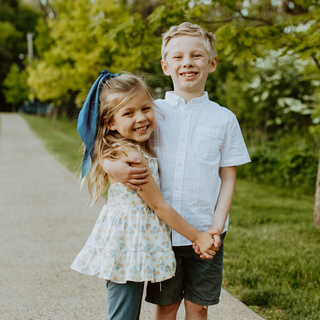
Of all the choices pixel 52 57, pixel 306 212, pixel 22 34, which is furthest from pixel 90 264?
pixel 22 34

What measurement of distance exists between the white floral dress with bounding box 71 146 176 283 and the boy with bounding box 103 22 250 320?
0.11 metres

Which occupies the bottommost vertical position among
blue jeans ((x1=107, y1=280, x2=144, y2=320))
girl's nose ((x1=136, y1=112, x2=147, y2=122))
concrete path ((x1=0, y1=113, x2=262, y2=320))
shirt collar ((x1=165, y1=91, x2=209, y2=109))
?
concrete path ((x1=0, y1=113, x2=262, y2=320))

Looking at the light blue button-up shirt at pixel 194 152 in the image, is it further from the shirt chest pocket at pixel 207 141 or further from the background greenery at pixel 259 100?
the background greenery at pixel 259 100

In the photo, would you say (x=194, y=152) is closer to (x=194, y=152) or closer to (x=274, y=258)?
(x=194, y=152)

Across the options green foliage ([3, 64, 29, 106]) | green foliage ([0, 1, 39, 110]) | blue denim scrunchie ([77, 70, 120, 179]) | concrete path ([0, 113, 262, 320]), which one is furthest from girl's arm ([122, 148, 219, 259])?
green foliage ([0, 1, 39, 110])

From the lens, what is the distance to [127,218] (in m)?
1.64

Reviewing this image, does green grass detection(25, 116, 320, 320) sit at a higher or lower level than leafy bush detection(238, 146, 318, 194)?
lower

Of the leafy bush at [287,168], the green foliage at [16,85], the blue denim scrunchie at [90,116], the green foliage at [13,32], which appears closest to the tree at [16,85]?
the green foliage at [16,85]

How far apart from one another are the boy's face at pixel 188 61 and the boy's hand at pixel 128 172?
448 mm

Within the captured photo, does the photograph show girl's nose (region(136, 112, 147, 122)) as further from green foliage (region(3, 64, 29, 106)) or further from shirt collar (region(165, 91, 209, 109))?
green foliage (region(3, 64, 29, 106))

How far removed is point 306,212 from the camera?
17.6 ft

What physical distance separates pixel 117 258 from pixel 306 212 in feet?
14.4

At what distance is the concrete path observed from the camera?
2.53 metres

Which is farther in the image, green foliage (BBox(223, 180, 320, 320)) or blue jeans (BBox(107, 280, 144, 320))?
green foliage (BBox(223, 180, 320, 320))
